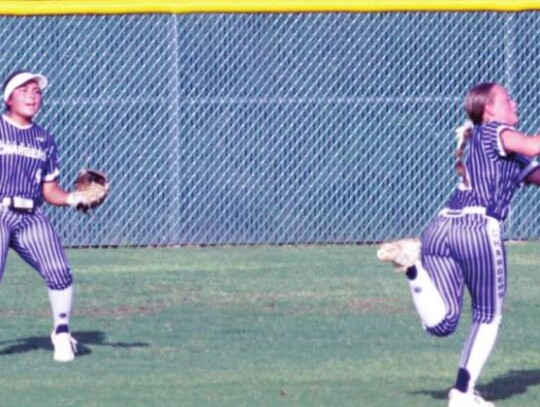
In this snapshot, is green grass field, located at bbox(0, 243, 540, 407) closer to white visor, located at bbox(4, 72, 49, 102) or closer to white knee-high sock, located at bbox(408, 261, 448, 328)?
white knee-high sock, located at bbox(408, 261, 448, 328)

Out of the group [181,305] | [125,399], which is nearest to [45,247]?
[125,399]

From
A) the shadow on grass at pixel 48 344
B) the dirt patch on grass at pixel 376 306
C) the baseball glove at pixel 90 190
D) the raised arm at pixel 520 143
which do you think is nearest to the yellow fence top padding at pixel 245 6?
the dirt patch on grass at pixel 376 306

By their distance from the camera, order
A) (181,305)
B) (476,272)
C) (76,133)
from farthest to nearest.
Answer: (76,133), (181,305), (476,272)

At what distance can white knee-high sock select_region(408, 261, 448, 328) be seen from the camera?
301 inches

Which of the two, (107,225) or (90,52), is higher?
(90,52)

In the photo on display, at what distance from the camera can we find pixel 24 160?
9336 millimetres

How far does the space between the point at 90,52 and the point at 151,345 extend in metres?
5.58

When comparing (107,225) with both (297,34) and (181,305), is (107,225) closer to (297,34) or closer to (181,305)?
(297,34)

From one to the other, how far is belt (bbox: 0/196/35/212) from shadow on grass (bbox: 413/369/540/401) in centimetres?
247

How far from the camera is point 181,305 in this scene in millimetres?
11453

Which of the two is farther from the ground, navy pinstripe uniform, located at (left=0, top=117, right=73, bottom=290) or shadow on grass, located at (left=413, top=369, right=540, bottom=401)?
navy pinstripe uniform, located at (left=0, top=117, right=73, bottom=290)

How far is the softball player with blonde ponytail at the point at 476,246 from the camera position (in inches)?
302

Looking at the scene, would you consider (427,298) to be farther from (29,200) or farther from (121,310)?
(121,310)

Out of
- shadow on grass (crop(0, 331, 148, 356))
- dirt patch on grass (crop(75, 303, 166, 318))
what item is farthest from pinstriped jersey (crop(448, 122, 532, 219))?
dirt patch on grass (crop(75, 303, 166, 318))
